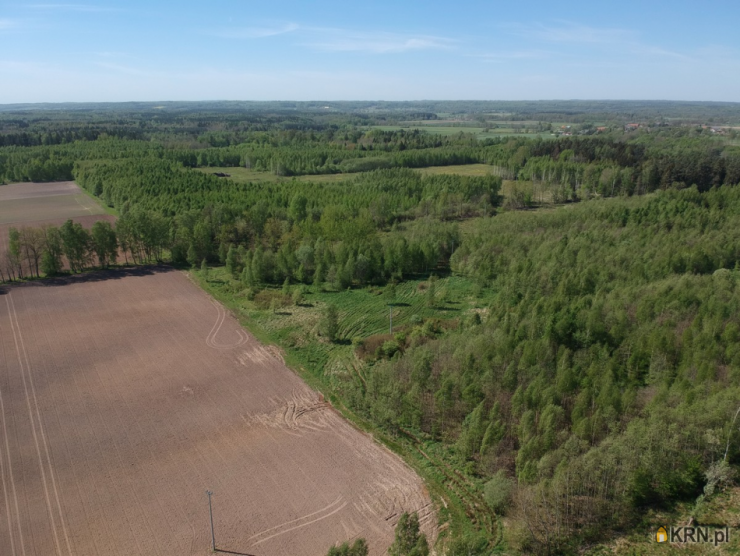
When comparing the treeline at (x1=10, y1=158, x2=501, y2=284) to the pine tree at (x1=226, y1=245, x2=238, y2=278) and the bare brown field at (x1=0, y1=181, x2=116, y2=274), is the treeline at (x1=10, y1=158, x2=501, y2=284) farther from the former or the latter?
the bare brown field at (x1=0, y1=181, x2=116, y2=274)

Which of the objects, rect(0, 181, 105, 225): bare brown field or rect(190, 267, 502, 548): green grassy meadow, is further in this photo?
rect(0, 181, 105, 225): bare brown field

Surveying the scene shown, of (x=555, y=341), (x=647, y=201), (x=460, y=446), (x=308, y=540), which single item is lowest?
(x=308, y=540)

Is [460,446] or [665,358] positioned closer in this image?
[460,446]

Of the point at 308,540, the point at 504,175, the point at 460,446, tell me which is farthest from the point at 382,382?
the point at 504,175

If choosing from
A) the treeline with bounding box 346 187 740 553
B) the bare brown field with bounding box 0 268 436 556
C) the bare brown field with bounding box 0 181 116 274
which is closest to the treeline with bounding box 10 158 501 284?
the bare brown field with bounding box 0 181 116 274

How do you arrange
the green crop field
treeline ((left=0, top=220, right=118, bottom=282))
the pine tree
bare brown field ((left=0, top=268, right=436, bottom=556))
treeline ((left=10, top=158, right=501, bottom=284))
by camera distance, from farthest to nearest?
the pine tree < treeline ((left=10, top=158, right=501, bottom=284)) < treeline ((left=0, top=220, right=118, bottom=282)) < the green crop field < bare brown field ((left=0, top=268, right=436, bottom=556))

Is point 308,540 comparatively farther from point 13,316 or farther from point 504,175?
point 504,175

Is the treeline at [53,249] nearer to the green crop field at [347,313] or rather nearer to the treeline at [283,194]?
the treeline at [283,194]
